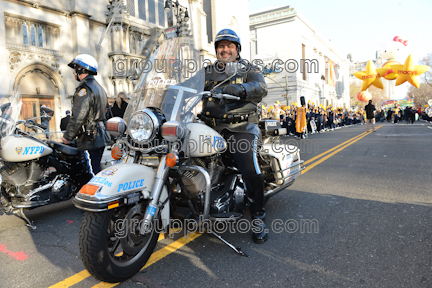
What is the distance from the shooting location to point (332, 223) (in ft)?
11.3

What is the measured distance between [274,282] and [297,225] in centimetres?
126

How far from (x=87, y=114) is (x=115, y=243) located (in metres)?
2.31

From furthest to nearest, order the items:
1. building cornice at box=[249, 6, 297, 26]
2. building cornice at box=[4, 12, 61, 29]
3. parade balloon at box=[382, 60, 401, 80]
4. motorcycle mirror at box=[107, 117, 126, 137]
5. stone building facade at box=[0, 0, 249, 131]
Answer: building cornice at box=[249, 6, 297, 26], parade balloon at box=[382, 60, 401, 80], stone building facade at box=[0, 0, 249, 131], building cornice at box=[4, 12, 61, 29], motorcycle mirror at box=[107, 117, 126, 137]

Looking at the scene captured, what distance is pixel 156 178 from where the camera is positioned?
2367mm

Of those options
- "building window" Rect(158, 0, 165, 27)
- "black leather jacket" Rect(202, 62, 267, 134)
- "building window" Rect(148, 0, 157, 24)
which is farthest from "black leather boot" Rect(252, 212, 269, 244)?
"building window" Rect(158, 0, 165, 27)

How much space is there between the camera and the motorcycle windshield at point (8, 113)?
361cm

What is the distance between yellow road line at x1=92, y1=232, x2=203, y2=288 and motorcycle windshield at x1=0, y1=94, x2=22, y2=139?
2.41 m

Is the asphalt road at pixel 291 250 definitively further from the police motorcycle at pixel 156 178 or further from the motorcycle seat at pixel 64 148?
the motorcycle seat at pixel 64 148

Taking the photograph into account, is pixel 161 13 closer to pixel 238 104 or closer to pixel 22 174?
pixel 22 174

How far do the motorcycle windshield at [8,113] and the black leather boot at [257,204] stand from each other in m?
2.90

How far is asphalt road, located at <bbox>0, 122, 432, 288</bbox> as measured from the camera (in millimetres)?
2307

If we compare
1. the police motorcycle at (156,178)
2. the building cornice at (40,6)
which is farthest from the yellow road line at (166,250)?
the building cornice at (40,6)

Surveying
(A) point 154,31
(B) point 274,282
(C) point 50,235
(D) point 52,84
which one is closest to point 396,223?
(B) point 274,282

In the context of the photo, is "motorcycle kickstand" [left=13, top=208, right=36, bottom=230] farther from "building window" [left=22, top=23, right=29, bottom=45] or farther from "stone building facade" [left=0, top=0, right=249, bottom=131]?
"building window" [left=22, top=23, right=29, bottom=45]
